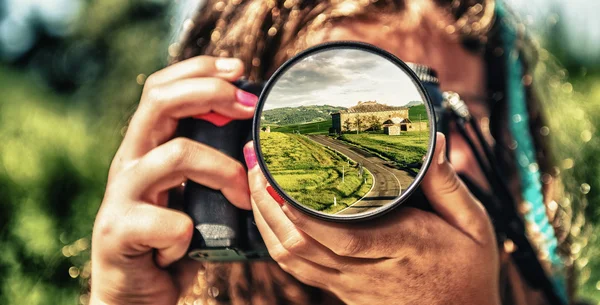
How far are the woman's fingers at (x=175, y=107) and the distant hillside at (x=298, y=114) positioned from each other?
0.03m

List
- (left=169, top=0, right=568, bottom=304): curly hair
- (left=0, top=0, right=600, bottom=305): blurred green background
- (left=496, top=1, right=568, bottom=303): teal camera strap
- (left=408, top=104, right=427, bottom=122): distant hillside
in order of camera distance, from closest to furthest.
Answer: (left=408, top=104, right=427, bottom=122): distant hillside < (left=169, top=0, right=568, bottom=304): curly hair < (left=496, top=1, right=568, bottom=303): teal camera strap < (left=0, top=0, right=600, bottom=305): blurred green background

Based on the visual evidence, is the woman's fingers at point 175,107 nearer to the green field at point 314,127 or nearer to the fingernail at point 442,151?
the green field at point 314,127

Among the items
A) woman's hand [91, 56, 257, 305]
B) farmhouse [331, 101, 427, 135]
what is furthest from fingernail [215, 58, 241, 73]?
farmhouse [331, 101, 427, 135]

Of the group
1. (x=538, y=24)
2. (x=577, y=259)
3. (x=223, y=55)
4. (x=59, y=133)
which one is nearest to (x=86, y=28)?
(x=59, y=133)

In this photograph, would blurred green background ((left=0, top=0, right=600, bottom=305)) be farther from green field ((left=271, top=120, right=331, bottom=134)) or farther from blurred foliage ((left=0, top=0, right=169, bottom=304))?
green field ((left=271, top=120, right=331, bottom=134))

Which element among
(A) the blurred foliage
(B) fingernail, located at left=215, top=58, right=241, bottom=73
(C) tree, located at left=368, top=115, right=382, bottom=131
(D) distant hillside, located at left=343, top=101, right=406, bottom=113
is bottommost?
(A) the blurred foliage

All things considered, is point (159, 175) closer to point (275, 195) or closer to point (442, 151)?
point (275, 195)

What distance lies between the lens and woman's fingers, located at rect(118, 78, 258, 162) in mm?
379

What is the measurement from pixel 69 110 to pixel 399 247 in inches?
38.9

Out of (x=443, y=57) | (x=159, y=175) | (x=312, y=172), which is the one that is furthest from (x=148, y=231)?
(x=443, y=57)

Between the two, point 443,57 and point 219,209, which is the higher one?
point 443,57

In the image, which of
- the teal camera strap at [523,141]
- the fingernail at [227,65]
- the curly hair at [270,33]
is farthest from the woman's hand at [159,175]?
the teal camera strap at [523,141]

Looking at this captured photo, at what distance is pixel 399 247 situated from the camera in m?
0.37

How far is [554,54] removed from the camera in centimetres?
101
